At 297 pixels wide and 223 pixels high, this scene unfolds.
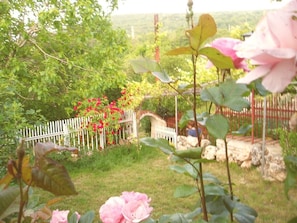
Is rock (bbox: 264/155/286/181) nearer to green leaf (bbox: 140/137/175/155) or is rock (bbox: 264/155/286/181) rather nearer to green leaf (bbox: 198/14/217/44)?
green leaf (bbox: 140/137/175/155)

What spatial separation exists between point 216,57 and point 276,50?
19cm

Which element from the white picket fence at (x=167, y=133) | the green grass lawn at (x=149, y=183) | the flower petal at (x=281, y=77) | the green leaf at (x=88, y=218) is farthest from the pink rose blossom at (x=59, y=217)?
the white picket fence at (x=167, y=133)

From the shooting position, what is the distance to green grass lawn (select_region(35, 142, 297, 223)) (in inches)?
164

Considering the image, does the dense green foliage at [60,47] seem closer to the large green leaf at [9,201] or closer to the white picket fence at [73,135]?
the white picket fence at [73,135]

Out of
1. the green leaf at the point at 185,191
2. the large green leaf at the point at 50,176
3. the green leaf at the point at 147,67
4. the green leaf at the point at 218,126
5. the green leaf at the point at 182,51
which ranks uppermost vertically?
the green leaf at the point at 182,51

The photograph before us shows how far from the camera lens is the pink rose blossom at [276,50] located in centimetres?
29

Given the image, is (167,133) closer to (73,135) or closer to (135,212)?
(73,135)

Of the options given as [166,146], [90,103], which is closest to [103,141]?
[90,103]

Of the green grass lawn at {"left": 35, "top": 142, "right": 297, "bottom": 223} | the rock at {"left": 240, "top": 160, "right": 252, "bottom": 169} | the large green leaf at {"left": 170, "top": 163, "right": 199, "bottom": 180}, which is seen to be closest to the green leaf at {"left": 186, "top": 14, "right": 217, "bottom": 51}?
the large green leaf at {"left": 170, "top": 163, "right": 199, "bottom": 180}

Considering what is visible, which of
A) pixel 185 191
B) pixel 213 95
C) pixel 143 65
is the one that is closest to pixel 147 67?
pixel 143 65

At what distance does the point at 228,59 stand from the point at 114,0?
599cm

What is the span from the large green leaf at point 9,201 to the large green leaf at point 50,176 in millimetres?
68

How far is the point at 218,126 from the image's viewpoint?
496 mm

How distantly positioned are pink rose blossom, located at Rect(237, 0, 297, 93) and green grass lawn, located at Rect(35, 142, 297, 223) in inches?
132
